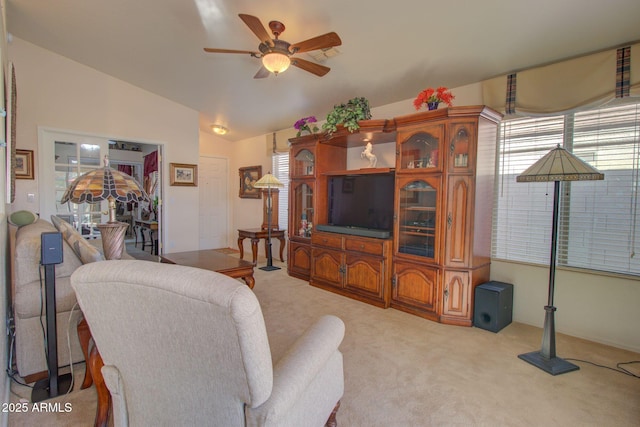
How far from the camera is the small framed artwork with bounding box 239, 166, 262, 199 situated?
240 inches

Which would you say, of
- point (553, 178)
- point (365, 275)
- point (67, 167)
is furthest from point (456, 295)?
point (67, 167)

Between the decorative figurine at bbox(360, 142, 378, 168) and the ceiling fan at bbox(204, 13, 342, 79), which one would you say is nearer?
the ceiling fan at bbox(204, 13, 342, 79)

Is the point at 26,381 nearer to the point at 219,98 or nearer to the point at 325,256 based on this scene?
the point at 325,256

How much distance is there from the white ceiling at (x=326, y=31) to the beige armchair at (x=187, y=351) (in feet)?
8.30

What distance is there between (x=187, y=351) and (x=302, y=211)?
3.64 metres

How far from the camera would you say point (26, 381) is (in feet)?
6.45

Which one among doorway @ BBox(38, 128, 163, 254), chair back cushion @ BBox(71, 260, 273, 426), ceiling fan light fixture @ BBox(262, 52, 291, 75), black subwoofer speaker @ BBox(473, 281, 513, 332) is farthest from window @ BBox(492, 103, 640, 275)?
doorway @ BBox(38, 128, 163, 254)

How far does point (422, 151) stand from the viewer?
3180 mm

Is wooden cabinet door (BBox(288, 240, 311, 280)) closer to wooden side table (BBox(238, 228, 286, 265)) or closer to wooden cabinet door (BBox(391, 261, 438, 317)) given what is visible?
wooden side table (BBox(238, 228, 286, 265))

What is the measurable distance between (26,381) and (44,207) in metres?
3.11

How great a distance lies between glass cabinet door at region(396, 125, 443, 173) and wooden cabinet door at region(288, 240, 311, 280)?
1847 mm

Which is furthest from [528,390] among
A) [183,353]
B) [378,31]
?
[378,31]

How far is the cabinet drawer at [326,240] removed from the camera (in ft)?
12.5

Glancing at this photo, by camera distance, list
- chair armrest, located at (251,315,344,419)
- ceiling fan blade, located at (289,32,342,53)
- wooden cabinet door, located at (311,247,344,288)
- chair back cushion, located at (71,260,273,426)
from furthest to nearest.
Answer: wooden cabinet door, located at (311,247,344,288) → ceiling fan blade, located at (289,32,342,53) → chair armrest, located at (251,315,344,419) → chair back cushion, located at (71,260,273,426)
